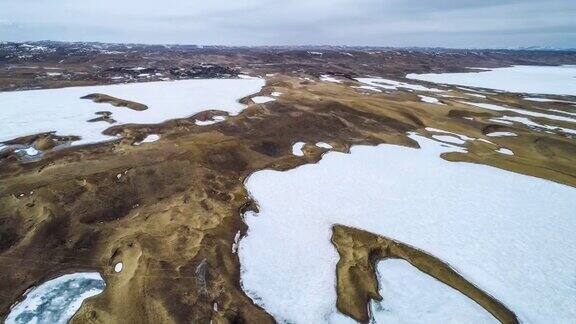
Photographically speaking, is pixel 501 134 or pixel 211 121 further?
pixel 501 134

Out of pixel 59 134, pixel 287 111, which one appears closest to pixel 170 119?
pixel 59 134

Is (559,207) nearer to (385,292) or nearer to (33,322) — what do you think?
(385,292)

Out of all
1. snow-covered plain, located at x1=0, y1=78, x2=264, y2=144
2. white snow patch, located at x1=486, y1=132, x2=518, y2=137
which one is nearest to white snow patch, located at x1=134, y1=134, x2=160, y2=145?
snow-covered plain, located at x1=0, y1=78, x2=264, y2=144

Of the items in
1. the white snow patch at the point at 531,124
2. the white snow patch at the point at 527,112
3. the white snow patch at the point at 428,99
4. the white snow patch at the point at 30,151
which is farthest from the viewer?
the white snow patch at the point at 428,99

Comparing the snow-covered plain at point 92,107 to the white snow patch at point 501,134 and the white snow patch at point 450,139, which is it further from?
the white snow patch at point 501,134

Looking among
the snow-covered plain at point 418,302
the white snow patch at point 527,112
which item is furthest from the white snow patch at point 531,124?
the snow-covered plain at point 418,302

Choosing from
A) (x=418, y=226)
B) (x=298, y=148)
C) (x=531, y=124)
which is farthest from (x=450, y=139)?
(x=418, y=226)

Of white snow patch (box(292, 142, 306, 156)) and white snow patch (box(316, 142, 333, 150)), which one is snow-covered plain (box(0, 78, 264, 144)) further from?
white snow patch (box(316, 142, 333, 150))

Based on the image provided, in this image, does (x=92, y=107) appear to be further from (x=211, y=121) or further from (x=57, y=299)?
(x=57, y=299)
